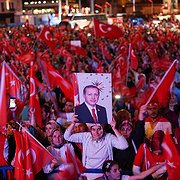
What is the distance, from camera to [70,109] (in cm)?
837

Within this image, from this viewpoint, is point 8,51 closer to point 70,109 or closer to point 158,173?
point 70,109

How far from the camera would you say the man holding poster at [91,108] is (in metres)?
6.24

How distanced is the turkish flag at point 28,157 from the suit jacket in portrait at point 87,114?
0.57 m

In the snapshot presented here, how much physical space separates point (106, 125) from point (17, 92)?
276 centimetres

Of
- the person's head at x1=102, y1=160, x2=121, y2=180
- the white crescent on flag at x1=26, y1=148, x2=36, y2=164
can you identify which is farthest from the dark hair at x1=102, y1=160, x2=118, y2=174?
the white crescent on flag at x1=26, y1=148, x2=36, y2=164

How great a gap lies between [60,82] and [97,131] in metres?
3.05

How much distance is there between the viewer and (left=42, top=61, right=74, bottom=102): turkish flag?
887 centimetres

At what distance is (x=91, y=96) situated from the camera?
20.5 ft

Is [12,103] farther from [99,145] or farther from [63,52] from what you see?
[63,52]

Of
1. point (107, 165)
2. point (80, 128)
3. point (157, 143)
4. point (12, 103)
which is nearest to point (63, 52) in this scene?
point (12, 103)

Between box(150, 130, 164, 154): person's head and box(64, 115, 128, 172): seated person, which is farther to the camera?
box(64, 115, 128, 172): seated person

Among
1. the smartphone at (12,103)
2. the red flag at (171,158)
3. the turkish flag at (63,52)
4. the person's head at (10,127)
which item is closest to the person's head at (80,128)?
the person's head at (10,127)

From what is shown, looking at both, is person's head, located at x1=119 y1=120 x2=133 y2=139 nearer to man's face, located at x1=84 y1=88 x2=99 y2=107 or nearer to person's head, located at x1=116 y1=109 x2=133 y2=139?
person's head, located at x1=116 y1=109 x2=133 y2=139

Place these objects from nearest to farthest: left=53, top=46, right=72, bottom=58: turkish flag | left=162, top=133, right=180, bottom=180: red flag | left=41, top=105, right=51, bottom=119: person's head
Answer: left=162, top=133, right=180, bottom=180: red flag → left=41, top=105, right=51, bottom=119: person's head → left=53, top=46, right=72, bottom=58: turkish flag
